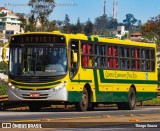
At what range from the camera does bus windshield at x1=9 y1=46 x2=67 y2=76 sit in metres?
27.5

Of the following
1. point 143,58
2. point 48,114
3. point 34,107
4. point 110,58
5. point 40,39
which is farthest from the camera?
point 143,58

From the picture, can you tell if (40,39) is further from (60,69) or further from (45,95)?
(45,95)

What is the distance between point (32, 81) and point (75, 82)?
1751mm

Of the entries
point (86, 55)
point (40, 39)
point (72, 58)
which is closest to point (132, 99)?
point (86, 55)

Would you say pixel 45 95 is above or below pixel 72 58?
below

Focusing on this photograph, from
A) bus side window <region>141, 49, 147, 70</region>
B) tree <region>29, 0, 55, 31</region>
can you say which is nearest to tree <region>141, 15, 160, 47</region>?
tree <region>29, 0, 55, 31</region>

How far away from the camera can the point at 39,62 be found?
27.5 metres

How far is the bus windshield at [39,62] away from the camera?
2745 centimetres

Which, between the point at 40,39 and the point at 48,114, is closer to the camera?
the point at 48,114

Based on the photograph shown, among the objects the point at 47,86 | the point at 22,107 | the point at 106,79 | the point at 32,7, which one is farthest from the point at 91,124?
the point at 32,7

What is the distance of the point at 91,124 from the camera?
18.8 m

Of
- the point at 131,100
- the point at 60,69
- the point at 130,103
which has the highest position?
the point at 60,69

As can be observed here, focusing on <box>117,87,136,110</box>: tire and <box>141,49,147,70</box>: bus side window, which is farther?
<box>141,49,147,70</box>: bus side window

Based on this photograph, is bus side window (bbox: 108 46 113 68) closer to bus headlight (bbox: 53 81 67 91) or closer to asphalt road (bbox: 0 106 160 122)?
asphalt road (bbox: 0 106 160 122)
